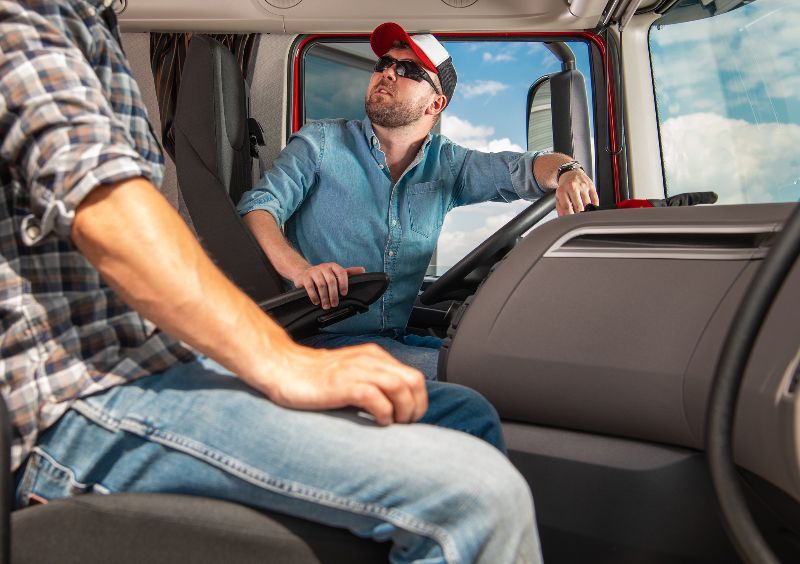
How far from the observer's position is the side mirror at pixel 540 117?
2404mm

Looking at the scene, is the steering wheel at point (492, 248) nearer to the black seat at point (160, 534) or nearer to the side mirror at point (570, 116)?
the side mirror at point (570, 116)

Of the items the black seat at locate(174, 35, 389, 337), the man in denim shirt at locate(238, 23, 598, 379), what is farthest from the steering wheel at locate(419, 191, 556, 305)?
the man in denim shirt at locate(238, 23, 598, 379)

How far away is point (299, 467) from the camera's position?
2.28 ft

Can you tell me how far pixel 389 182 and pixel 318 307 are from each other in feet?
2.19

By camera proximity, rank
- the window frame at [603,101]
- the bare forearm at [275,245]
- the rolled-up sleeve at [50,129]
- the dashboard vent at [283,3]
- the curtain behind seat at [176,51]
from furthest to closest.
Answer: the curtain behind seat at [176,51] < the dashboard vent at [283,3] < the window frame at [603,101] < the bare forearm at [275,245] < the rolled-up sleeve at [50,129]

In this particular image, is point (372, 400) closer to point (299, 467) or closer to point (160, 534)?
point (299, 467)

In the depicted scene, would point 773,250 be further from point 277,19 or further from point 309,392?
point 277,19

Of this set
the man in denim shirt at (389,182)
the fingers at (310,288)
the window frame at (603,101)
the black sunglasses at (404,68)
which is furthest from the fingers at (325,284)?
the window frame at (603,101)

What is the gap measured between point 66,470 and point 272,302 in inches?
37.0

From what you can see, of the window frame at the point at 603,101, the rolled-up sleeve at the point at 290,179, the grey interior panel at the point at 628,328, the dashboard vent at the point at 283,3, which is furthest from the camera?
the dashboard vent at the point at 283,3

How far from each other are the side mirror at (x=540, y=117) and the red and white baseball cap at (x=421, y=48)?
291mm

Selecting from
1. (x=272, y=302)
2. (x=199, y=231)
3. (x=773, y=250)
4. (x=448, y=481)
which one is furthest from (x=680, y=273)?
(x=199, y=231)

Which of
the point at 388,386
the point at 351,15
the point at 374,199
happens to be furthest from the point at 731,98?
the point at 388,386

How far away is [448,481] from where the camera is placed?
0.68m
